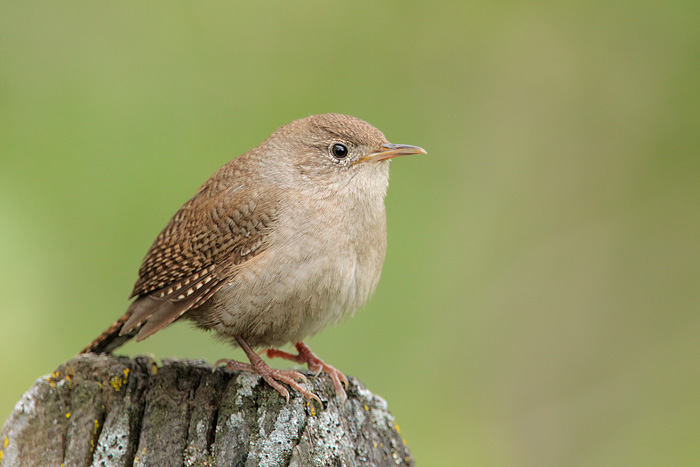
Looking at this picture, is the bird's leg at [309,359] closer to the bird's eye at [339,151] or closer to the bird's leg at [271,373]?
the bird's leg at [271,373]

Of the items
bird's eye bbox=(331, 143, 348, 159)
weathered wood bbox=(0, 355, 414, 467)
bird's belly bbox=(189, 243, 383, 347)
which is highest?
bird's eye bbox=(331, 143, 348, 159)

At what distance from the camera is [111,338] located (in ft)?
13.4

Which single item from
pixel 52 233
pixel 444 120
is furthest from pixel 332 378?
pixel 444 120

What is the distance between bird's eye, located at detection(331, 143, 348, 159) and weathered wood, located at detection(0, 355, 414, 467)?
4.53 ft

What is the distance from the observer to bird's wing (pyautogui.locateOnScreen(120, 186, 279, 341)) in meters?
3.95

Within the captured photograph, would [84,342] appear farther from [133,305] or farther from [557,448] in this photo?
[557,448]

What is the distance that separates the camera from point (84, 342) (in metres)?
5.16

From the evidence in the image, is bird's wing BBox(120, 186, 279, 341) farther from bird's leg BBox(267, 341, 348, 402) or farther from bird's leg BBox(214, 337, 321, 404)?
bird's leg BBox(267, 341, 348, 402)

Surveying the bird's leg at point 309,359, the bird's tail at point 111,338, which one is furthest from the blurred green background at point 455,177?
the bird's leg at point 309,359

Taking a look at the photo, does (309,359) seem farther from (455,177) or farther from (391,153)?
(455,177)

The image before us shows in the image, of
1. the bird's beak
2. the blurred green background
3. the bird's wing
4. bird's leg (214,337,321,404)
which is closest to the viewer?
bird's leg (214,337,321,404)

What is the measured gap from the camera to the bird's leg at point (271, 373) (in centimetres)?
320

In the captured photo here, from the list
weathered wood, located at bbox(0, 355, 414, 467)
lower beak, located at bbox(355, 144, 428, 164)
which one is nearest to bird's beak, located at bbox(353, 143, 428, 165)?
lower beak, located at bbox(355, 144, 428, 164)

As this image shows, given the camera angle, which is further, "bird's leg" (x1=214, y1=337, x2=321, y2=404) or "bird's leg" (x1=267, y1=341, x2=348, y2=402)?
"bird's leg" (x1=267, y1=341, x2=348, y2=402)
